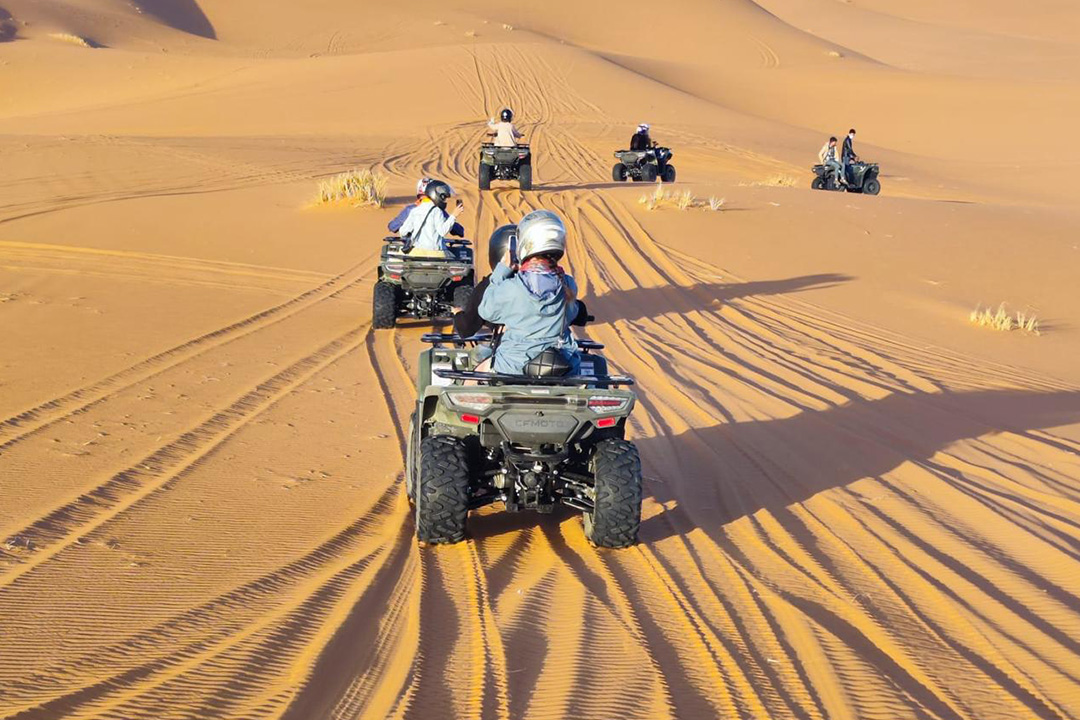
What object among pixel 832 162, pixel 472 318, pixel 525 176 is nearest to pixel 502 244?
pixel 472 318

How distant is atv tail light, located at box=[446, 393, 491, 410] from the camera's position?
582cm

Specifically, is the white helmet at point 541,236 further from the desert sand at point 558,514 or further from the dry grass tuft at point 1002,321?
the dry grass tuft at point 1002,321

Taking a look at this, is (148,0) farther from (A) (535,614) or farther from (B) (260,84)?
(A) (535,614)

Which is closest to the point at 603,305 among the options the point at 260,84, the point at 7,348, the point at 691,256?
the point at 691,256

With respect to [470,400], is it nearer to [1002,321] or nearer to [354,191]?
[1002,321]

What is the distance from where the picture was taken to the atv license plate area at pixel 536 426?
585cm

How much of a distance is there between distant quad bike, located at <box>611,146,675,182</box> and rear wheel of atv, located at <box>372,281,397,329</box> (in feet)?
50.0

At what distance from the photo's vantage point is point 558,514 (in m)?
6.86

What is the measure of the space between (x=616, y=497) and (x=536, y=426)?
0.54 meters

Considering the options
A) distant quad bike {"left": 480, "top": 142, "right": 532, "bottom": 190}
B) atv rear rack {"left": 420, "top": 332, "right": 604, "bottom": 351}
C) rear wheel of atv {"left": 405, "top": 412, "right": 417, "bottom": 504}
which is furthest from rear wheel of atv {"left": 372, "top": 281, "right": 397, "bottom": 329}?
distant quad bike {"left": 480, "top": 142, "right": 532, "bottom": 190}

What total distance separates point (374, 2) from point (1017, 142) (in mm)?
45180

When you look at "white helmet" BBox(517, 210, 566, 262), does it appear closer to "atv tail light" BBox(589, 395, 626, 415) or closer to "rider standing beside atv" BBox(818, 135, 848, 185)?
"atv tail light" BBox(589, 395, 626, 415)

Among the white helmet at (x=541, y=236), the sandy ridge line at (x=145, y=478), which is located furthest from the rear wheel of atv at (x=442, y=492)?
the sandy ridge line at (x=145, y=478)

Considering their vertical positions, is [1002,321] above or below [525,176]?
below
